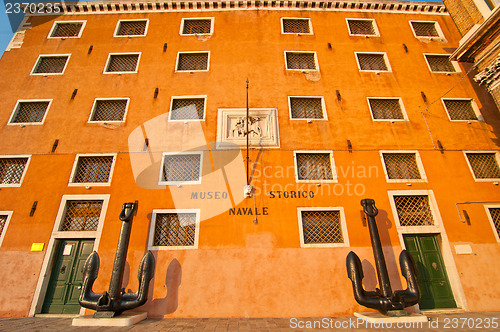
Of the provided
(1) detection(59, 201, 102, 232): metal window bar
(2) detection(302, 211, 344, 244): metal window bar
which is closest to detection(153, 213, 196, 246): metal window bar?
(1) detection(59, 201, 102, 232): metal window bar

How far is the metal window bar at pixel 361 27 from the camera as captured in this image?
40.7ft

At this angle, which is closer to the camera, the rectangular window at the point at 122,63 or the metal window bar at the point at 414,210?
the metal window bar at the point at 414,210

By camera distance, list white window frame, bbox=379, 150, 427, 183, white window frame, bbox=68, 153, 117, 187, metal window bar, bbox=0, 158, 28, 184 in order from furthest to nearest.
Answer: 1. metal window bar, bbox=0, 158, 28, 184
2. white window frame, bbox=379, 150, 427, 183
3. white window frame, bbox=68, 153, 117, 187

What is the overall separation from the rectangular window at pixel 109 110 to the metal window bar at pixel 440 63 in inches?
549

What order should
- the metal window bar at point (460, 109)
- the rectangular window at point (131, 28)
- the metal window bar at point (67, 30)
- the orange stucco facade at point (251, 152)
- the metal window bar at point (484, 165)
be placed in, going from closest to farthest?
the orange stucco facade at point (251, 152) < the metal window bar at point (484, 165) < the metal window bar at point (460, 109) < the rectangular window at point (131, 28) < the metal window bar at point (67, 30)

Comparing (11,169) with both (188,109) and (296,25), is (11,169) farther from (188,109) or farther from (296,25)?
(296,25)

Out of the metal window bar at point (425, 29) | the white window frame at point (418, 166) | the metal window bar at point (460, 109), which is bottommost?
the white window frame at point (418, 166)

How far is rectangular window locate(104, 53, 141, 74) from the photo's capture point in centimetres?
1112

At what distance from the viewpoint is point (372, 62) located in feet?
37.4

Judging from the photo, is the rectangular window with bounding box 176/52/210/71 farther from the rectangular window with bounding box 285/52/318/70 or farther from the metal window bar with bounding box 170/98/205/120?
the rectangular window with bounding box 285/52/318/70

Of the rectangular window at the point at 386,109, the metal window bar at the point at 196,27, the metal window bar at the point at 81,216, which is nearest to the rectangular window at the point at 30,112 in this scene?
the metal window bar at the point at 81,216

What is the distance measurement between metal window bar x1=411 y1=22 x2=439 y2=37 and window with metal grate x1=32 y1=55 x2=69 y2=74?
17.4 m

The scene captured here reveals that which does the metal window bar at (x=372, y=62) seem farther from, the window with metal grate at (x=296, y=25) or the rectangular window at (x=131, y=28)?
the rectangular window at (x=131, y=28)

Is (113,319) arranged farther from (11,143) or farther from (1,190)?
(11,143)
